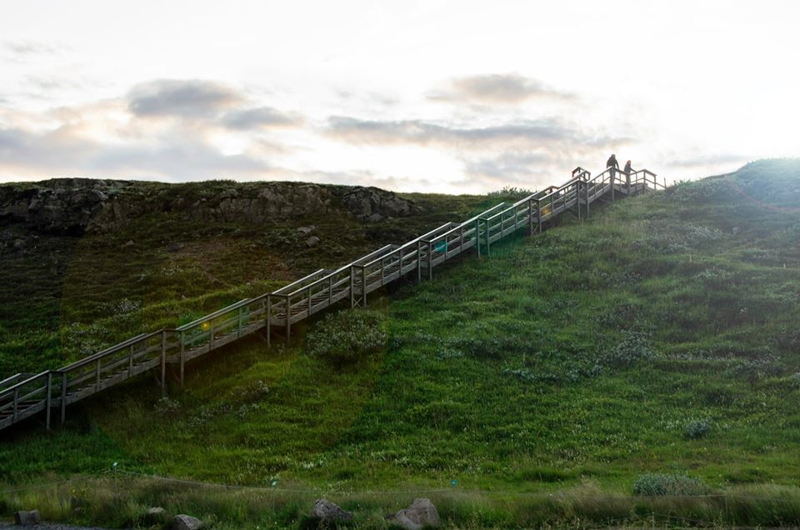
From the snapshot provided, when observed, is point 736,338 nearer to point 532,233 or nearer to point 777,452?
point 777,452

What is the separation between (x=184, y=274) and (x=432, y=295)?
12.9 meters

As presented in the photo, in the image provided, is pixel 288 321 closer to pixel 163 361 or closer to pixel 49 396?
pixel 163 361

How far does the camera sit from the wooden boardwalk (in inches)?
860

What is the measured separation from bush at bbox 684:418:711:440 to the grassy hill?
0.14ft

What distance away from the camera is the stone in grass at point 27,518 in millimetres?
13492

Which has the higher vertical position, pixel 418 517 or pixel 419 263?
pixel 419 263

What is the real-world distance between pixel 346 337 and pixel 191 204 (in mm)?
25409

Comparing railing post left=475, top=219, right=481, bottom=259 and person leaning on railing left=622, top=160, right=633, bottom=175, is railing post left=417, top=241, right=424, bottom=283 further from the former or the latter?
person leaning on railing left=622, top=160, right=633, bottom=175

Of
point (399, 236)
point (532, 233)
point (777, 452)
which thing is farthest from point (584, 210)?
point (777, 452)

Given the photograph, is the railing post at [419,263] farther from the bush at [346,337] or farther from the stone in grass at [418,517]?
the stone in grass at [418,517]

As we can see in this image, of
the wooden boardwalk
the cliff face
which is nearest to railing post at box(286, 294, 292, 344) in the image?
the wooden boardwalk

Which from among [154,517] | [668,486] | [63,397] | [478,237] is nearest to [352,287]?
[478,237]

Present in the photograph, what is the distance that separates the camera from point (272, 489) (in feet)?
47.6

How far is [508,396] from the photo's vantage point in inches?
819
